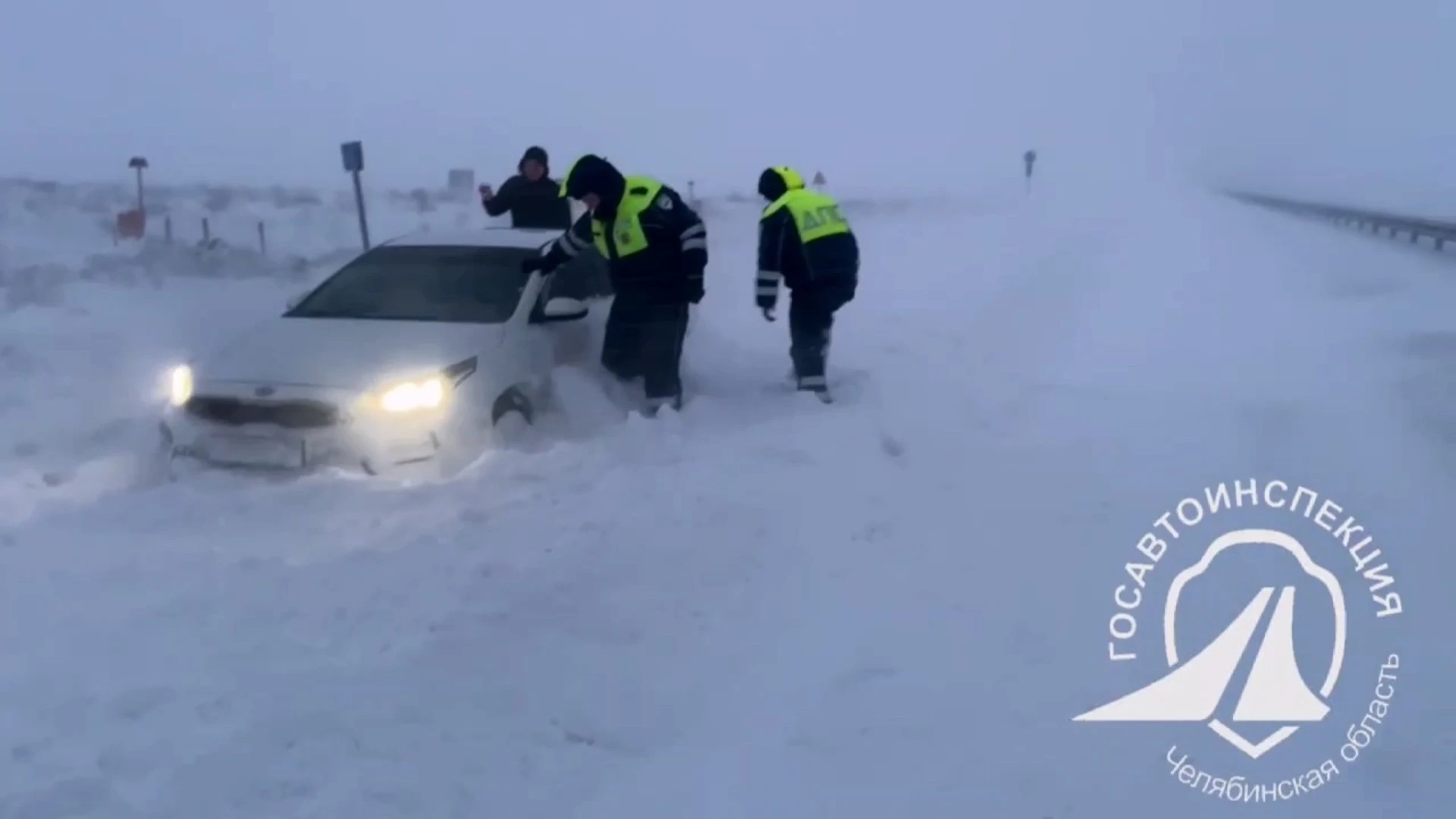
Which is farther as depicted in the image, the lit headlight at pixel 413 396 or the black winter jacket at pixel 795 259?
the black winter jacket at pixel 795 259

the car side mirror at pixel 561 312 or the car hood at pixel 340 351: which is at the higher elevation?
the car side mirror at pixel 561 312

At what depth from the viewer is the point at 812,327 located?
921 centimetres

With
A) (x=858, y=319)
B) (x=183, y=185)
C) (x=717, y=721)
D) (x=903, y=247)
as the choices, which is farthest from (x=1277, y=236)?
(x=183, y=185)

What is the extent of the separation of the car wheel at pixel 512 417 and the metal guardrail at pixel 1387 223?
21311 millimetres

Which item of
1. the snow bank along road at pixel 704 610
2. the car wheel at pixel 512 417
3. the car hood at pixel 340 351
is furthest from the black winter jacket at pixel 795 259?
the car hood at pixel 340 351

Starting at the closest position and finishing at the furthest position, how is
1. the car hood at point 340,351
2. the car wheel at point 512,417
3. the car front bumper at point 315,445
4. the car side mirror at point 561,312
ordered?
the car front bumper at point 315,445 < the car hood at point 340,351 < the car wheel at point 512,417 < the car side mirror at point 561,312

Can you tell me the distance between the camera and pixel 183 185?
60.3m

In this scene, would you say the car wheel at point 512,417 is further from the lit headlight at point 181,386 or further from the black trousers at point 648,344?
the lit headlight at point 181,386

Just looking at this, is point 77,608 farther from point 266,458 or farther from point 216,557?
point 266,458

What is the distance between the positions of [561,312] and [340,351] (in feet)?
4.42

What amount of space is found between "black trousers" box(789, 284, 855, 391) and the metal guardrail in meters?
18.9

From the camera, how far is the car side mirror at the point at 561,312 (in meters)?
7.95

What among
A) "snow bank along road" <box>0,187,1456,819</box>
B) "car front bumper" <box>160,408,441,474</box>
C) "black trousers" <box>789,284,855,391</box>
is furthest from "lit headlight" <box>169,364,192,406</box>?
"black trousers" <box>789,284,855,391</box>

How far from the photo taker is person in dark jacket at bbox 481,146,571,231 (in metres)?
11.3
